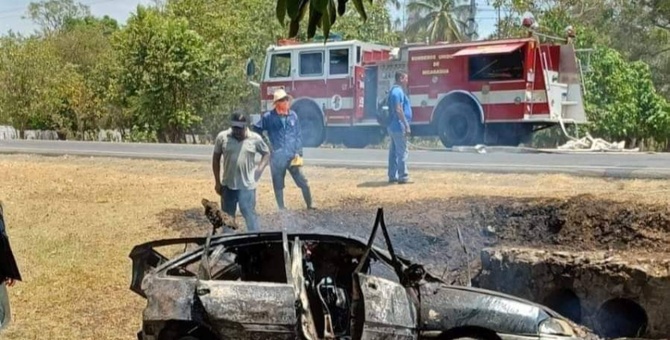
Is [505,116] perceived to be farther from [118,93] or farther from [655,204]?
[118,93]

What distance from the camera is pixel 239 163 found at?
9.16 meters

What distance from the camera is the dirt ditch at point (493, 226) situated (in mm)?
9492

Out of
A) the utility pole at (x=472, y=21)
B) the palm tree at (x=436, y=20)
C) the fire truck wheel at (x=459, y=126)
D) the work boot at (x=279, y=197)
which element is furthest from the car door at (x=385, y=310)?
the palm tree at (x=436, y=20)

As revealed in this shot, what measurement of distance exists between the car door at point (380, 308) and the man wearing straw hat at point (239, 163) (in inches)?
149

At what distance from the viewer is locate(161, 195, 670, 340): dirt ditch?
31.1 ft

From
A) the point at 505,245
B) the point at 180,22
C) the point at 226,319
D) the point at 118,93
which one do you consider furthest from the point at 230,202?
the point at 118,93

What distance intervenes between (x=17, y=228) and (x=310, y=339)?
806 centimetres

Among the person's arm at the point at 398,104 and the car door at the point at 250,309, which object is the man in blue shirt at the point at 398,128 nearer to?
the person's arm at the point at 398,104

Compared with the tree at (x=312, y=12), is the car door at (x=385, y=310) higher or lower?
lower

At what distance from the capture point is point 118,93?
37.8 metres

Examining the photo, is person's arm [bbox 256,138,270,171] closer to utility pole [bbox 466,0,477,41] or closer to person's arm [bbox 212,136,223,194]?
person's arm [bbox 212,136,223,194]

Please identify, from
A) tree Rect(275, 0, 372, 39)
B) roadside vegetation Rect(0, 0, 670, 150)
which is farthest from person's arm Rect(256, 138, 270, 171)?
roadside vegetation Rect(0, 0, 670, 150)

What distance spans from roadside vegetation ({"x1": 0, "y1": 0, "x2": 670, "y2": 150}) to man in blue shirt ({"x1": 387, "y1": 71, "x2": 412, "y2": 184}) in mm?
11781

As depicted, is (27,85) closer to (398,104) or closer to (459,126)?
(459,126)
